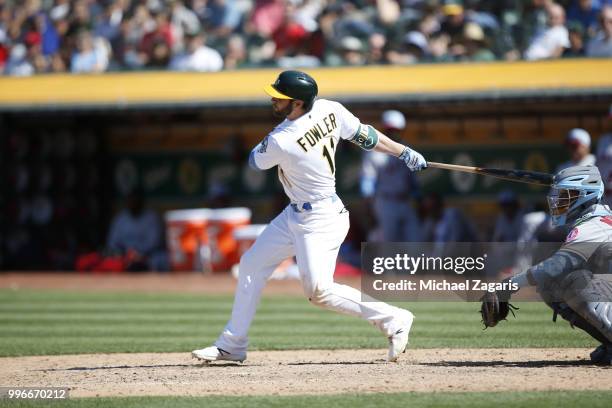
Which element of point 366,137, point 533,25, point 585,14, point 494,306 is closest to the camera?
point 494,306

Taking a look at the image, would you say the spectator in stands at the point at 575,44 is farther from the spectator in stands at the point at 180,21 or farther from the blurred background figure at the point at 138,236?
the blurred background figure at the point at 138,236

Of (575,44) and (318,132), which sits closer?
(318,132)

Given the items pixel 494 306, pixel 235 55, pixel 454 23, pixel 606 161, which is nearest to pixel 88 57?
→ pixel 235 55

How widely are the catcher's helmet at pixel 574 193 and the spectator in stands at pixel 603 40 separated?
6959mm

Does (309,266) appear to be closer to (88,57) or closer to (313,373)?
(313,373)

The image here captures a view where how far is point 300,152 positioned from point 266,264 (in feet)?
2.65

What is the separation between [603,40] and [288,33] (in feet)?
15.5

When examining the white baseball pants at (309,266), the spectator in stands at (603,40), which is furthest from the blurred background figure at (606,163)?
the white baseball pants at (309,266)

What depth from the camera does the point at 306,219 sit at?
6727 millimetres

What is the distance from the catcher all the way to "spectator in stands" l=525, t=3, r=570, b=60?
25.3 feet

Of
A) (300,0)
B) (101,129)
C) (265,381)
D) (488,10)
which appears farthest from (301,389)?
(101,129)

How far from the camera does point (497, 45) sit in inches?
559

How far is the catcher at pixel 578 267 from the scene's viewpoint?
20.4 feet

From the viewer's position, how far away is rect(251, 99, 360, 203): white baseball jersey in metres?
6.63
